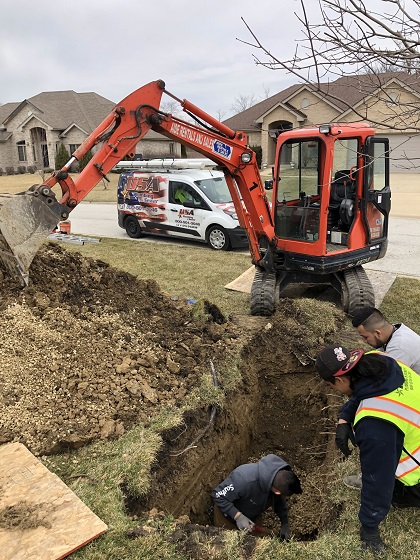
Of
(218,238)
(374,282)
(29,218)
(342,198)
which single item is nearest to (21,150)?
(218,238)

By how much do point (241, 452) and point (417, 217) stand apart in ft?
46.7

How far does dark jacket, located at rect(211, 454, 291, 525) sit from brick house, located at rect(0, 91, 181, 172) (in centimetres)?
3590

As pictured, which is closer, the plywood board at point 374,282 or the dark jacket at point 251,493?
the dark jacket at point 251,493

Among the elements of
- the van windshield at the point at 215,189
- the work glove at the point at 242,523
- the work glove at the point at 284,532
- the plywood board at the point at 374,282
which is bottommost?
the work glove at the point at 284,532

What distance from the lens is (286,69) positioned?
9.57 ft

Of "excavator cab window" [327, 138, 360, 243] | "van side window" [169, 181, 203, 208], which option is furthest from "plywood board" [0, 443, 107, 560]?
"van side window" [169, 181, 203, 208]

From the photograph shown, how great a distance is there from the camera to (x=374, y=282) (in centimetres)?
880

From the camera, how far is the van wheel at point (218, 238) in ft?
39.1

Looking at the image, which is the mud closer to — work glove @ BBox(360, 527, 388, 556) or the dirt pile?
the dirt pile

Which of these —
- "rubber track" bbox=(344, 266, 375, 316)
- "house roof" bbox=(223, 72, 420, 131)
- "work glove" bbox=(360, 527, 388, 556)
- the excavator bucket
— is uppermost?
"house roof" bbox=(223, 72, 420, 131)

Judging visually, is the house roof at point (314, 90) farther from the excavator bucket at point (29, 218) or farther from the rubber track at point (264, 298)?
the excavator bucket at point (29, 218)

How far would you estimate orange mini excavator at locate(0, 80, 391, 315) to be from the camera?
5.85m

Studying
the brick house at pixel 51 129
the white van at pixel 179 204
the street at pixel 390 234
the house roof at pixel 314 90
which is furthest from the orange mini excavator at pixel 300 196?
the brick house at pixel 51 129

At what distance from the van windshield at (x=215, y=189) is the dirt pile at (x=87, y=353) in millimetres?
5868
